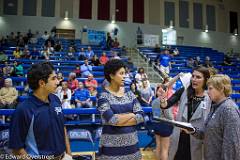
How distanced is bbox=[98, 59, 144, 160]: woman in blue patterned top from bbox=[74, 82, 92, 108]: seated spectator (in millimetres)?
4811

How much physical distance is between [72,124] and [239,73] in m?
11.4

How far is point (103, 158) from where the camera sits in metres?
2.39

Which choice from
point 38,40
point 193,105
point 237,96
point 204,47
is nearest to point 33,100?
point 193,105

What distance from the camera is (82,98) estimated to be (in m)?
7.46

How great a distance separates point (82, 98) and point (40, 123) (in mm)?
5328

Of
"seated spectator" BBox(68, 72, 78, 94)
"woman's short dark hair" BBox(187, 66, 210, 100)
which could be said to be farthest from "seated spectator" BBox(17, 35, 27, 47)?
"woman's short dark hair" BBox(187, 66, 210, 100)

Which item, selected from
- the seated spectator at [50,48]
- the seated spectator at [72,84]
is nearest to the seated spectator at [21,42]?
the seated spectator at [50,48]

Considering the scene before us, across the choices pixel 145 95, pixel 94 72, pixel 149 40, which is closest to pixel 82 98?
pixel 145 95

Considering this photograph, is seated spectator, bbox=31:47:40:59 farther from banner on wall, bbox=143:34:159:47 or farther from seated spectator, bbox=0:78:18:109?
banner on wall, bbox=143:34:159:47

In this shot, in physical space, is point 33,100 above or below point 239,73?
below

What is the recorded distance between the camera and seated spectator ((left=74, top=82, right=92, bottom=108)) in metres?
7.27

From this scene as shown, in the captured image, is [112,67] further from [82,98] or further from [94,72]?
[94,72]

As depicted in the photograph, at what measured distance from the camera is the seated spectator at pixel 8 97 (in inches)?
266

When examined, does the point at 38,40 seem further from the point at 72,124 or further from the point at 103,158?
the point at 103,158
